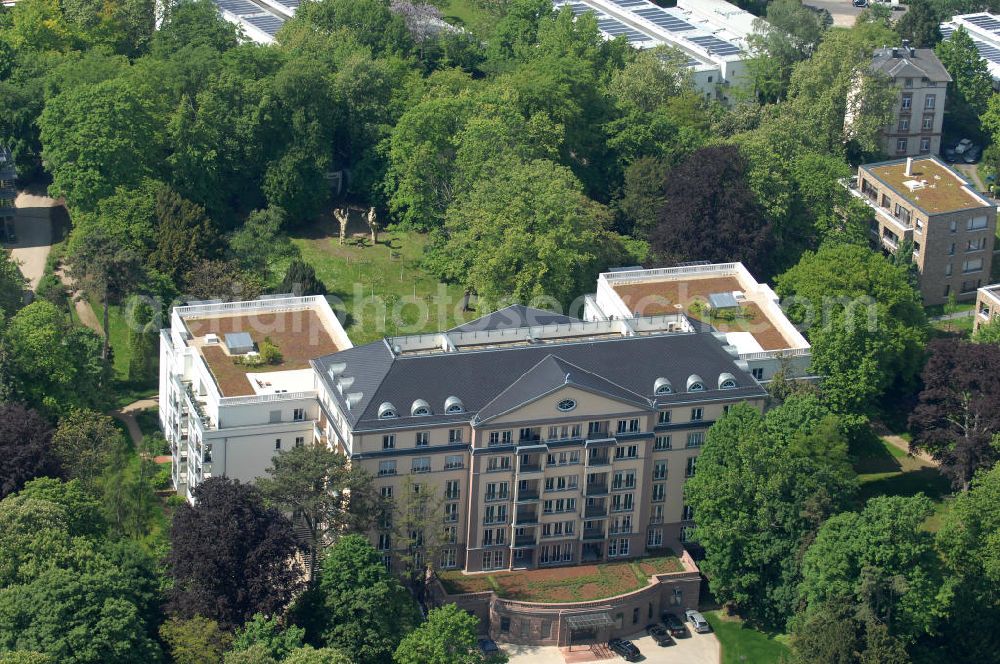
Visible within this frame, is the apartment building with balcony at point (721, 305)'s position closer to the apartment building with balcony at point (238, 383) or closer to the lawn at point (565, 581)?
the lawn at point (565, 581)

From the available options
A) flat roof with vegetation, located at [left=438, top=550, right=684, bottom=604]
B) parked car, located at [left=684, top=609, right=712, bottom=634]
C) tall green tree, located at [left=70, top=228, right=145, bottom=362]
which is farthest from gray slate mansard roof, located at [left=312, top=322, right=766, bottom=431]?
tall green tree, located at [left=70, top=228, right=145, bottom=362]

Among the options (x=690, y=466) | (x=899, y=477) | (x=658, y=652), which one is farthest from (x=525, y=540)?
(x=899, y=477)

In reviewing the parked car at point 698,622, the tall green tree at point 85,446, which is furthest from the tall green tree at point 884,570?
the tall green tree at point 85,446

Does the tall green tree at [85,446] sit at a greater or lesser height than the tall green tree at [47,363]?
lesser

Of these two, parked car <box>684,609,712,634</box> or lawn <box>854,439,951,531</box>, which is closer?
parked car <box>684,609,712,634</box>

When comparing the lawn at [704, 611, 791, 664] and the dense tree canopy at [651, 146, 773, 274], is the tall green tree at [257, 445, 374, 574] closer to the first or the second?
the lawn at [704, 611, 791, 664]

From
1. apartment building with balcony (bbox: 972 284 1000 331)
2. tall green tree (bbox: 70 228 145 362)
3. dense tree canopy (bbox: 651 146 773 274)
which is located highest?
dense tree canopy (bbox: 651 146 773 274)

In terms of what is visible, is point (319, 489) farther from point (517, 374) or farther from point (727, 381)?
point (727, 381)

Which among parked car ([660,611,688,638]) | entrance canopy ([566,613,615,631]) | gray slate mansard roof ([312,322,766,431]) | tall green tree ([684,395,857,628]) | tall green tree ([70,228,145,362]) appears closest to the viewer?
entrance canopy ([566,613,615,631])
